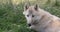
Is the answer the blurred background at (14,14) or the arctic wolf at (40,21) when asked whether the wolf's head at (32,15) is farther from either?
the blurred background at (14,14)

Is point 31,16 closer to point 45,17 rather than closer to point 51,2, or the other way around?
point 45,17

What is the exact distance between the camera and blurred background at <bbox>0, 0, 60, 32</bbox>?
7.85 metres

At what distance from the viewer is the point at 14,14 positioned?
8.90m

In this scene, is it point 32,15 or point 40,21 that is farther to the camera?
point 40,21

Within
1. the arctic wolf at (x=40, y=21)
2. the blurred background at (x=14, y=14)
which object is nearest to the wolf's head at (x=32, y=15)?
the arctic wolf at (x=40, y=21)

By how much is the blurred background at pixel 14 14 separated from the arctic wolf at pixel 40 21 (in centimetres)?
31

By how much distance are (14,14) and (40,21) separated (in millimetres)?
1499

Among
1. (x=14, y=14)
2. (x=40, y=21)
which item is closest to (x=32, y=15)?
(x=40, y=21)

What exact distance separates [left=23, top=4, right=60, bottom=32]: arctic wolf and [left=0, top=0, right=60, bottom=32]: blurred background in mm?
312

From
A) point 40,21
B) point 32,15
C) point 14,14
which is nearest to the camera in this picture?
point 32,15

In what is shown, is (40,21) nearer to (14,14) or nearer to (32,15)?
(32,15)

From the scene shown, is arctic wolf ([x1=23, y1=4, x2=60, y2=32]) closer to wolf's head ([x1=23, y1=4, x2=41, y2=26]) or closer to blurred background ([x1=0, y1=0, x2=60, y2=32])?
wolf's head ([x1=23, y1=4, x2=41, y2=26])

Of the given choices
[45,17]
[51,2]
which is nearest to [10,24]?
[45,17]

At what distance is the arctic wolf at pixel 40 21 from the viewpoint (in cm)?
756
